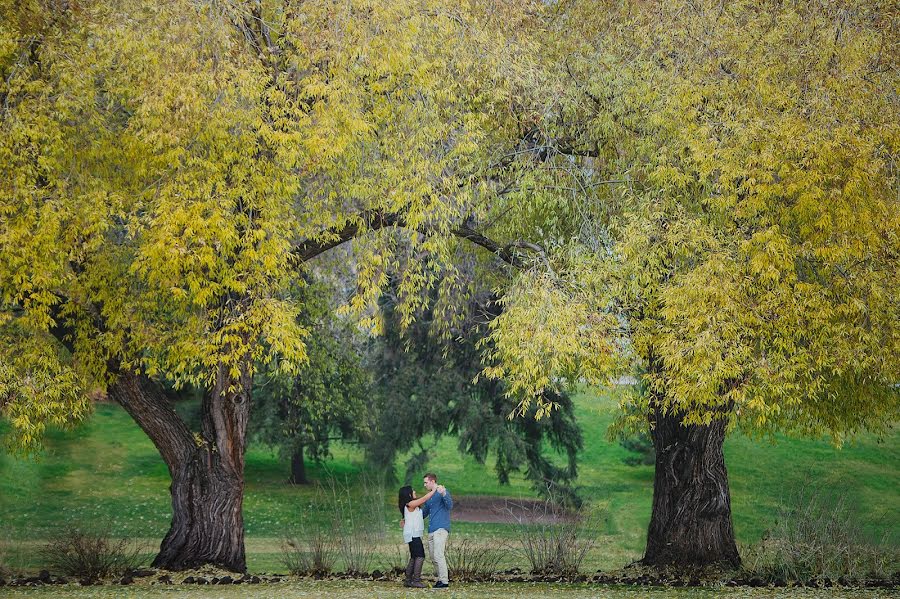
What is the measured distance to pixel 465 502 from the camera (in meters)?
33.2

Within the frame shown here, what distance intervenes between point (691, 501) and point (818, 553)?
2400 mm

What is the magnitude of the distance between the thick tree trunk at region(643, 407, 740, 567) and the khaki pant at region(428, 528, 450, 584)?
498cm

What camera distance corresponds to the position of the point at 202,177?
558 inches

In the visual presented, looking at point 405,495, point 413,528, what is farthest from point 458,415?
point 405,495

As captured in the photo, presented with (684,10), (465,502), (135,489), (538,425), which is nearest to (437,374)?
(538,425)

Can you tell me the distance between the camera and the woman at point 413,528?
13.5 meters

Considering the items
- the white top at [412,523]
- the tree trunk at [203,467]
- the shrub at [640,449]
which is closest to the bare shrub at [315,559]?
the tree trunk at [203,467]

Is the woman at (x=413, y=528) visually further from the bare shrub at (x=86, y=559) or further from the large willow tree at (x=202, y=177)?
the bare shrub at (x=86, y=559)

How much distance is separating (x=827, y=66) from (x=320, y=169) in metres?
7.94

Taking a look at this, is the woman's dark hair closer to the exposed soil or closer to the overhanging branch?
the overhanging branch

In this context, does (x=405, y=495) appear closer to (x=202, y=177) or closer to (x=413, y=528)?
(x=413, y=528)

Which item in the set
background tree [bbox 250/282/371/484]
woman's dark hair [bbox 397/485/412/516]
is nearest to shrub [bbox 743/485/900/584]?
woman's dark hair [bbox 397/485/412/516]

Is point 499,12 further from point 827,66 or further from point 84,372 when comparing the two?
point 84,372

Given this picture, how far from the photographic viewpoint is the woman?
1345 centimetres
